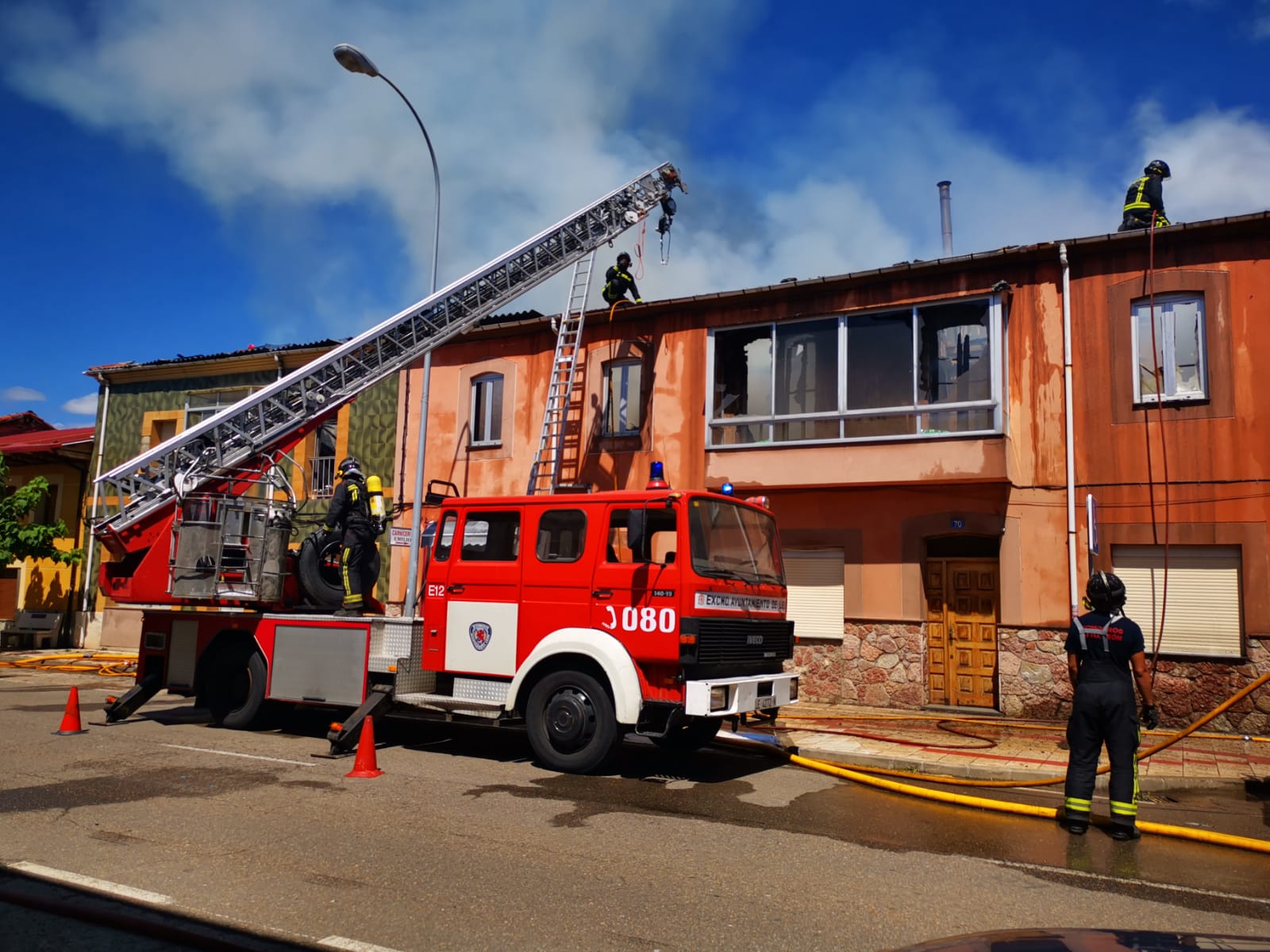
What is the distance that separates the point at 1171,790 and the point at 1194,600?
15.3 ft

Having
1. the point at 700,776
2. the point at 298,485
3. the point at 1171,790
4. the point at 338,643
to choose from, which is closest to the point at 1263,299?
the point at 1171,790

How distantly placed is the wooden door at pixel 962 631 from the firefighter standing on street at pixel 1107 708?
22.7 feet

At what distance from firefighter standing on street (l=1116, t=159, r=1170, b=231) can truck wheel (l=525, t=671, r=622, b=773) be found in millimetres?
10024

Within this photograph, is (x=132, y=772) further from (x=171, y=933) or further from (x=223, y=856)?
(x=171, y=933)

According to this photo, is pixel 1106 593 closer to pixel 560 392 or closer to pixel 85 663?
pixel 560 392

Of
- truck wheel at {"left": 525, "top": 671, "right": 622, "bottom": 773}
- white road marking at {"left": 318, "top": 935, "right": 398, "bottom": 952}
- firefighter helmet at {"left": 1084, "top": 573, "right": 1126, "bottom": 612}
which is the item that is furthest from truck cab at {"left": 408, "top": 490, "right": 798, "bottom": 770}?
white road marking at {"left": 318, "top": 935, "right": 398, "bottom": 952}

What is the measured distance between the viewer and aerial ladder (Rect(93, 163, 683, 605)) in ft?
35.0

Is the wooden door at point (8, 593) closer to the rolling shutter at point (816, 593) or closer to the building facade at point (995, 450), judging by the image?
the building facade at point (995, 450)

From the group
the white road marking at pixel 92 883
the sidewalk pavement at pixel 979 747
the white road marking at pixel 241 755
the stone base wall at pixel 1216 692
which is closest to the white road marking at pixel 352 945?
the white road marking at pixel 92 883

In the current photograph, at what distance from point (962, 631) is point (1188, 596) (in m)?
2.89

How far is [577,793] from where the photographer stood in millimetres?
7652

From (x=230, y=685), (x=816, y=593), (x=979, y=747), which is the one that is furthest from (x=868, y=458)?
(x=230, y=685)

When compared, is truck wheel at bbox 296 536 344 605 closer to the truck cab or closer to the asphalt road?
the truck cab

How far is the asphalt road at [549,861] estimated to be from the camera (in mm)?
4551
